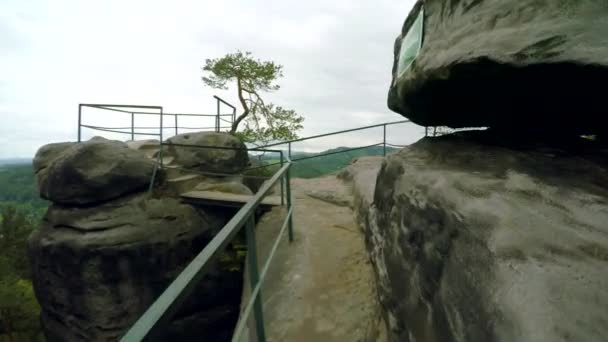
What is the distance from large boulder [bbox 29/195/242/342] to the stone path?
3.00 m

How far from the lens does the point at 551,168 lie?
1.56 meters

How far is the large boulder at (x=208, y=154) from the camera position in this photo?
29.3 ft

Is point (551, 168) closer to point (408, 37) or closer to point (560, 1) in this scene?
point (560, 1)

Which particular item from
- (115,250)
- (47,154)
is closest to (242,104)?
(47,154)

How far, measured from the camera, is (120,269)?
20.6 ft

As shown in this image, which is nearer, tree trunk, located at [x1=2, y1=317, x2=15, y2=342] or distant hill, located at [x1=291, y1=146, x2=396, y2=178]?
distant hill, located at [x1=291, y1=146, x2=396, y2=178]

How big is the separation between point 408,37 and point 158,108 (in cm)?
629

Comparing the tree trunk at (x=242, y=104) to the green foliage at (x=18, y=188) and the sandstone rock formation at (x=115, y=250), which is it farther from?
the green foliage at (x=18, y=188)

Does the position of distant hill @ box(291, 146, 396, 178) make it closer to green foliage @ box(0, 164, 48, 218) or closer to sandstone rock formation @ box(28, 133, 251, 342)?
sandstone rock formation @ box(28, 133, 251, 342)

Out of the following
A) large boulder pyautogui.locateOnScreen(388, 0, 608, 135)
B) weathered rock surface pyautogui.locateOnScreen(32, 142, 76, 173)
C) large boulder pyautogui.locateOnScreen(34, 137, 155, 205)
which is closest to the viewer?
large boulder pyautogui.locateOnScreen(388, 0, 608, 135)

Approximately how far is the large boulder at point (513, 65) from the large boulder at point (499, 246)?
205mm

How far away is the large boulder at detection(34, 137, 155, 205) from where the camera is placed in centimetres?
676

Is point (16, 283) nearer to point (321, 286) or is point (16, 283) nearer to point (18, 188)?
point (321, 286)

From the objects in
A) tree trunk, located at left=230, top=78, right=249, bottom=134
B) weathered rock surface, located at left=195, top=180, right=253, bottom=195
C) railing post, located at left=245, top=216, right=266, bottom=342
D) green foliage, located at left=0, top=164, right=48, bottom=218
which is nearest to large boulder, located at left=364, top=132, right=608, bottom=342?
railing post, located at left=245, top=216, right=266, bottom=342
